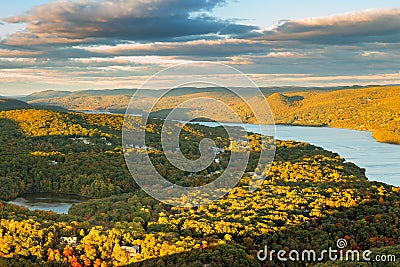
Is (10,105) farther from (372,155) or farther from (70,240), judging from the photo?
(70,240)

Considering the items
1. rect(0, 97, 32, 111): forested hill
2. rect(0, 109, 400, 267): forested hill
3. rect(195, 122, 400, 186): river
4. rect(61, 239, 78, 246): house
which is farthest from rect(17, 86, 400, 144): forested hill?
rect(61, 239, 78, 246): house

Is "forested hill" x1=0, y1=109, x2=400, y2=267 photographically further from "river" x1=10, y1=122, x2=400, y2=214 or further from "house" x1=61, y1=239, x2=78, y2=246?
"river" x1=10, y1=122, x2=400, y2=214

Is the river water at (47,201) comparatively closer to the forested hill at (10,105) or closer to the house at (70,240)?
the house at (70,240)

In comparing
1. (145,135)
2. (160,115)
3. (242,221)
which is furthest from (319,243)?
(160,115)

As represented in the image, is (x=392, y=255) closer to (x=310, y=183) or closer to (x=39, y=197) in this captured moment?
(x=310, y=183)

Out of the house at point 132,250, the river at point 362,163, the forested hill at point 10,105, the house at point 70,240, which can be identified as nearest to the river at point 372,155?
the river at point 362,163

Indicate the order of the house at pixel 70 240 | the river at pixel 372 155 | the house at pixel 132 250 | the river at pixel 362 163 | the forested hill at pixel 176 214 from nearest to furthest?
1. the house at pixel 132 250
2. the forested hill at pixel 176 214
3. the house at pixel 70 240
4. the river at pixel 362 163
5. the river at pixel 372 155
